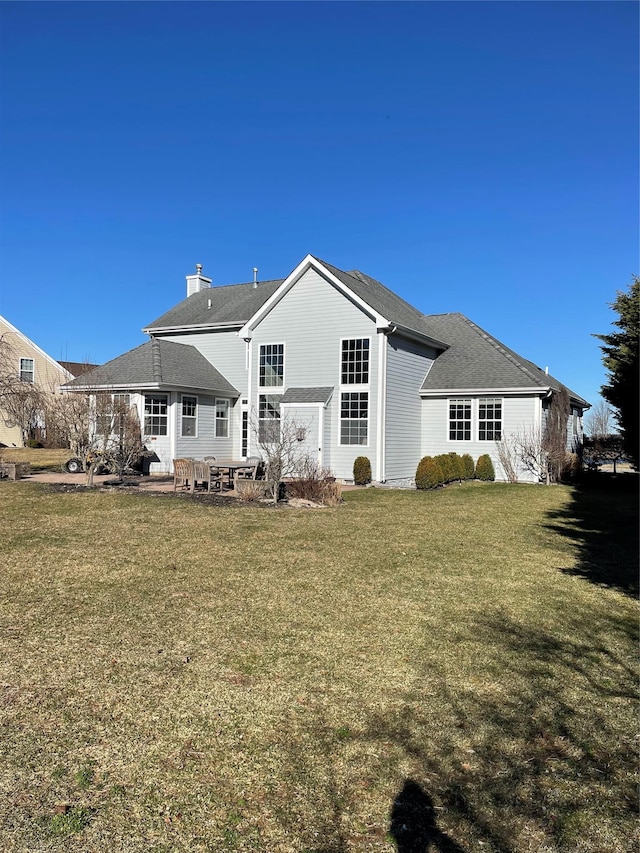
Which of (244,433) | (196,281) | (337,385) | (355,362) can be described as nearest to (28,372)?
(196,281)

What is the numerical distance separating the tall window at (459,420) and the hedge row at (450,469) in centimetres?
84

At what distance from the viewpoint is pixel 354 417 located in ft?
67.8

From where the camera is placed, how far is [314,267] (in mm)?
21219

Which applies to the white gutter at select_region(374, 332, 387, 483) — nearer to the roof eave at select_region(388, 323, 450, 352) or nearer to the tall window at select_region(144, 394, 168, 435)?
the roof eave at select_region(388, 323, 450, 352)

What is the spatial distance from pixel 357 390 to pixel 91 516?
10.8 m

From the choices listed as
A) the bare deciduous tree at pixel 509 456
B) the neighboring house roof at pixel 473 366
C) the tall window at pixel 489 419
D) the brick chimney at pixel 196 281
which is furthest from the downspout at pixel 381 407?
the brick chimney at pixel 196 281

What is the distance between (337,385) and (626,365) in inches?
386

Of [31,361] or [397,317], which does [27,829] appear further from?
[31,361]

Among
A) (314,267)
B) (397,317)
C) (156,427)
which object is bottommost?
(156,427)

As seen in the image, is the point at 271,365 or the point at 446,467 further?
the point at 271,365

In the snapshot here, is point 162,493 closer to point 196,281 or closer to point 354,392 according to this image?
point 354,392

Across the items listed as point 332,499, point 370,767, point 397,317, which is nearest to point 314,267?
point 397,317

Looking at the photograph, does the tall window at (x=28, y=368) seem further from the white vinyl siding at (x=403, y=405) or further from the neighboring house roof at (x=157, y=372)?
the white vinyl siding at (x=403, y=405)

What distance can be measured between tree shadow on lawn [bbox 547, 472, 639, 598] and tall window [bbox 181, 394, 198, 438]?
13749 mm
